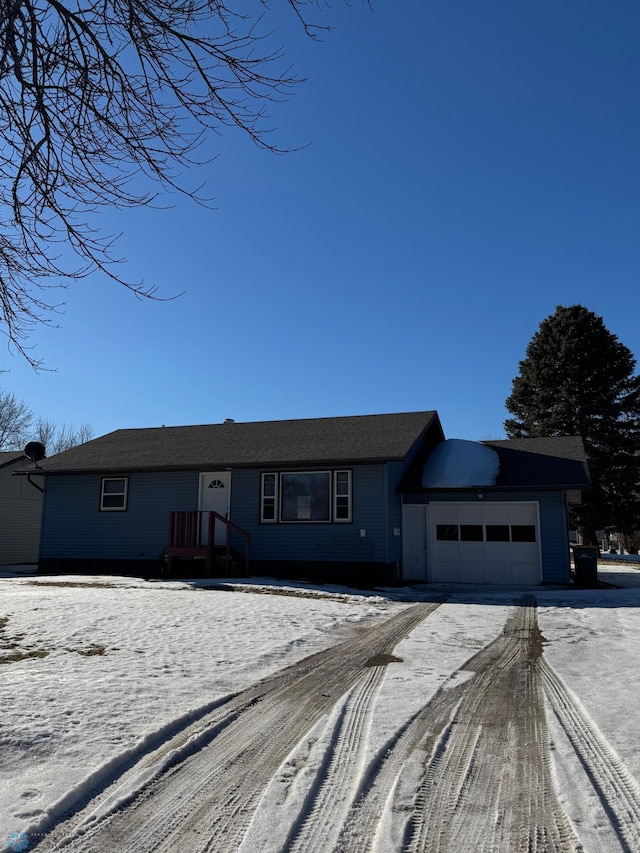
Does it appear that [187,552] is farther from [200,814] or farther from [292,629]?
[200,814]

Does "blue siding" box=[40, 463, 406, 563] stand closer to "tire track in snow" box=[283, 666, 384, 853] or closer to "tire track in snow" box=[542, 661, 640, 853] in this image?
"tire track in snow" box=[542, 661, 640, 853]

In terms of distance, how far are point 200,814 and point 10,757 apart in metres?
1.37

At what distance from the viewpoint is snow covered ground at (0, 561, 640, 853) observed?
3.56 metres

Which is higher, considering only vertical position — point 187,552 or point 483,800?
point 187,552

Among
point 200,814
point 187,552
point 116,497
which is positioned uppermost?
point 116,497

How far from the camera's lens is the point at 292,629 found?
28.7 feet

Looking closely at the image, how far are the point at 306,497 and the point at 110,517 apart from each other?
18.8ft

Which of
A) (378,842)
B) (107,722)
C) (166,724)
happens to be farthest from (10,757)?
(378,842)

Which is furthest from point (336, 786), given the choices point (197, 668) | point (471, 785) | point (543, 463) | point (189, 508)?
point (543, 463)

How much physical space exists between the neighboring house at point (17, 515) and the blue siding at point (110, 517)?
6500mm

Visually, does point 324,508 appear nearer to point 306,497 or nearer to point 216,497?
point 306,497

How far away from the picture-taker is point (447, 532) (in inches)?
674

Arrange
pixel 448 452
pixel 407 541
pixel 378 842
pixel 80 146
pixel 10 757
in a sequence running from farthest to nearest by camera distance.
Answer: pixel 448 452 → pixel 407 541 → pixel 80 146 → pixel 10 757 → pixel 378 842

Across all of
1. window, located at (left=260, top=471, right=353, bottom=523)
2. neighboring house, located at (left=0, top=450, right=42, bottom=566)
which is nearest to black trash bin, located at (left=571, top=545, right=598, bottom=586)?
window, located at (left=260, top=471, right=353, bottom=523)
